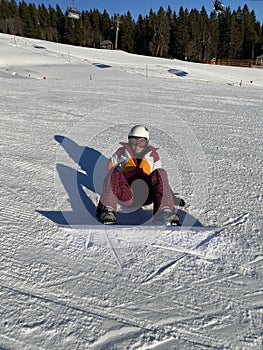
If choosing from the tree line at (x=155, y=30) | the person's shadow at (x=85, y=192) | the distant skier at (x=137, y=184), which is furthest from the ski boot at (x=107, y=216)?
the tree line at (x=155, y=30)

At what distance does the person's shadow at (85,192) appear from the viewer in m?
2.47

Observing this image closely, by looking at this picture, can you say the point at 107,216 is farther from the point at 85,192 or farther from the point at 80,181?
the point at 80,181

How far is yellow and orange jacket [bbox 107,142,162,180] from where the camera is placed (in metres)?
2.74

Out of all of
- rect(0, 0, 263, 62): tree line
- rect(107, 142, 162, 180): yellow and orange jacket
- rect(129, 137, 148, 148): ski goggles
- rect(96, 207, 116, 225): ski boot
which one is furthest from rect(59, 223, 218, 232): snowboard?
rect(0, 0, 263, 62): tree line

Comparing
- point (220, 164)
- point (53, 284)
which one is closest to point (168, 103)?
point (220, 164)

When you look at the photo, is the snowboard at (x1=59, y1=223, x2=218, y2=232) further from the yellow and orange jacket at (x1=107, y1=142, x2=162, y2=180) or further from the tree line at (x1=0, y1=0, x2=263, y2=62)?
the tree line at (x1=0, y1=0, x2=263, y2=62)

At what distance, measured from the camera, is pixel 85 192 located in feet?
9.77

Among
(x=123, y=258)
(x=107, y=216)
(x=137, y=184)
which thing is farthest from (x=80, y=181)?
(x=123, y=258)

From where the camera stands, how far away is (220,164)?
3756mm

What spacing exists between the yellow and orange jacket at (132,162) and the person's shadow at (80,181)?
0.44m

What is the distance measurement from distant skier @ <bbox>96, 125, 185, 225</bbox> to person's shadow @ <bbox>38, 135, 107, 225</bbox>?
0.25 metres

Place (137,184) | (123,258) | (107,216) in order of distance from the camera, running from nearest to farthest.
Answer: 1. (123,258)
2. (107,216)
3. (137,184)

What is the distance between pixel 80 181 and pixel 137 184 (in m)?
0.92

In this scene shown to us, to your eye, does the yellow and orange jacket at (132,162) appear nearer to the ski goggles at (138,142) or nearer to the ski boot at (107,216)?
the ski goggles at (138,142)
